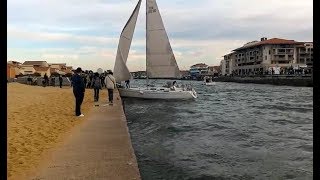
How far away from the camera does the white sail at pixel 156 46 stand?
37.3 meters

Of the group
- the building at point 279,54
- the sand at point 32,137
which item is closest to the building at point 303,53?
the building at point 279,54

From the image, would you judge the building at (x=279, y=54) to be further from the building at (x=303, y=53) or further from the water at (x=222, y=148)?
the water at (x=222, y=148)

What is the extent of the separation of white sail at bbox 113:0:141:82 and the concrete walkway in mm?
22315

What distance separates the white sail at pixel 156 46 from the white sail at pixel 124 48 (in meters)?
1.49

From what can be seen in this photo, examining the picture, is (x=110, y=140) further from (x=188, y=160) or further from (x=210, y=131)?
(x=210, y=131)

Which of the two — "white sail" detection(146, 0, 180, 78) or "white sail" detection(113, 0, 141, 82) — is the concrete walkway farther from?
"white sail" detection(146, 0, 180, 78)

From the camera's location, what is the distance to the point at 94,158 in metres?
7.63

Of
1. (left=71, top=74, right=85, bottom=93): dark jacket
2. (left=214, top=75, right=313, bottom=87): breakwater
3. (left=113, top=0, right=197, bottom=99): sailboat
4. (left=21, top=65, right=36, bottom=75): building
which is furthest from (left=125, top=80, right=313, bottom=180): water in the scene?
(left=21, top=65, right=36, bottom=75): building

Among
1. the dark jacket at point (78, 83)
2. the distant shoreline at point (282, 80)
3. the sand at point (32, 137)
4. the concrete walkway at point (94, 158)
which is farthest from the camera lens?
the distant shoreline at point (282, 80)

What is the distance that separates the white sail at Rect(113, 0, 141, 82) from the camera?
34.0m

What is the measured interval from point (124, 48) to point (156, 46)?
11.1ft

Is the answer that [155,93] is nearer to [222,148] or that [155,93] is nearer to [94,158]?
[222,148]

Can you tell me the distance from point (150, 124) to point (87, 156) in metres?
11.5

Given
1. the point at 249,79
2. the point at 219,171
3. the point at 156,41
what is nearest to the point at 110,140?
the point at 219,171
